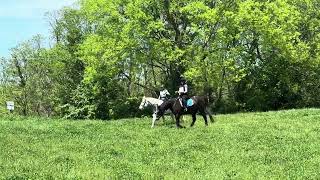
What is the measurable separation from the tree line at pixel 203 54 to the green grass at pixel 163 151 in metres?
19.0

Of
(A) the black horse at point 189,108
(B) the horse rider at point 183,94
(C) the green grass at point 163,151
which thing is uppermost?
(B) the horse rider at point 183,94

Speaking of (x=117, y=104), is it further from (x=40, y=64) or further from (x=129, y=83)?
(x=40, y=64)

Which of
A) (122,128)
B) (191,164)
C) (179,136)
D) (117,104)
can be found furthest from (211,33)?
(191,164)

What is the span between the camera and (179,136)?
941 inches

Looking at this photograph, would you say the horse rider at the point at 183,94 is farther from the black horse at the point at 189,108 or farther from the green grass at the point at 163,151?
the green grass at the point at 163,151

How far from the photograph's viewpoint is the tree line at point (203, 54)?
4681cm

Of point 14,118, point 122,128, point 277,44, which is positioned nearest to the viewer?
point 122,128

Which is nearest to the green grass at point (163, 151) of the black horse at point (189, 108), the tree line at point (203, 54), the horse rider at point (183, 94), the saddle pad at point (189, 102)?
the black horse at point (189, 108)

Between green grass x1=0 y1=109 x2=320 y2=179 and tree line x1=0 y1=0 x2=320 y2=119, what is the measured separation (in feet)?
62.2

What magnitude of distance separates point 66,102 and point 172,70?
11.9 metres

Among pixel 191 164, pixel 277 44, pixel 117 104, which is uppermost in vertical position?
pixel 277 44

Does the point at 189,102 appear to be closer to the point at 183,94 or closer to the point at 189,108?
the point at 189,108

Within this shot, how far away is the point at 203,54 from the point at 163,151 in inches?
1120

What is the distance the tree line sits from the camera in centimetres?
4681
